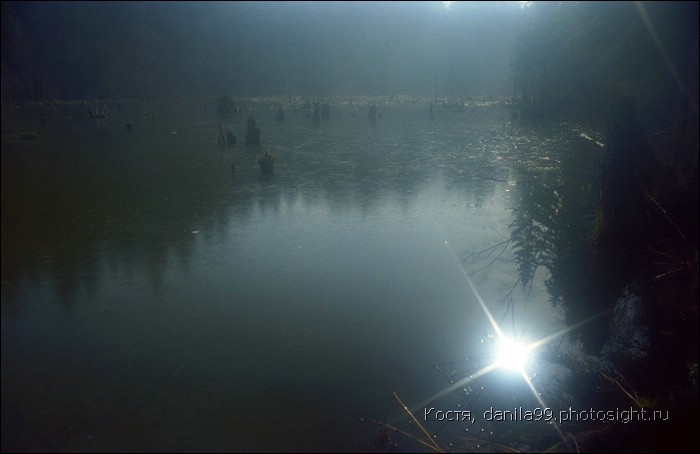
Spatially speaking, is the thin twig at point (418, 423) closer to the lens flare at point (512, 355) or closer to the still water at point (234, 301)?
the still water at point (234, 301)

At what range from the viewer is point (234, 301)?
571 centimetres

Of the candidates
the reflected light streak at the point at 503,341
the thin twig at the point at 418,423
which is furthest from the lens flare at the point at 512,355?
the thin twig at the point at 418,423

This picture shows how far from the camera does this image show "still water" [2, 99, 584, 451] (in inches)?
152

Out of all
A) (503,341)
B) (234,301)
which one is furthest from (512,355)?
(234,301)

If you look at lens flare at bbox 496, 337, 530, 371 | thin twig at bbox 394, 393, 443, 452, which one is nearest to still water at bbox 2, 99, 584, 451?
thin twig at bbox 394, 393, 443, 452

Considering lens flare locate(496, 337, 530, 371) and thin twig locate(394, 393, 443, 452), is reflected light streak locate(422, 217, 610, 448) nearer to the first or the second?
lens flare locate(496, 337, 530, 371)

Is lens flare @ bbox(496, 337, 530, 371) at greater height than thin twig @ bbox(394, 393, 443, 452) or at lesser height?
greater

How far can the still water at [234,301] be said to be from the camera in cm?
385

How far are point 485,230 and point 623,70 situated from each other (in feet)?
10.0

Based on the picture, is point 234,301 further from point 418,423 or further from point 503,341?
point 503,341

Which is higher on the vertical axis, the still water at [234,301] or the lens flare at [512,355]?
the still water at [234,301]

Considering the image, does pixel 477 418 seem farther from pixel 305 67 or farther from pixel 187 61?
pixel 305 67

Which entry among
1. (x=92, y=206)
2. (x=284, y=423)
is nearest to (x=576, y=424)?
(x=284, y=423)

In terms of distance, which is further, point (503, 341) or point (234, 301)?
point (234, 301)
